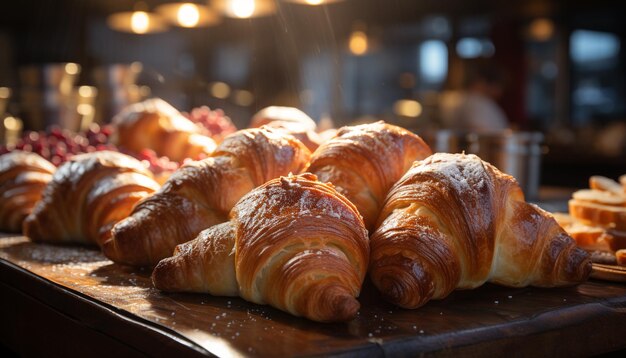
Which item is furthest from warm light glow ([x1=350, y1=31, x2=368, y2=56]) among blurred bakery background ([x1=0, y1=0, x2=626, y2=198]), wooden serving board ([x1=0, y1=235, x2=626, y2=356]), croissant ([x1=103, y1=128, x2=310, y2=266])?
wooden serving board ([x1=0, y1=235, x2=626, y2=356])

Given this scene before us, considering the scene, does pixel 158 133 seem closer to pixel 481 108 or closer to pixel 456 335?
pixel 456 335

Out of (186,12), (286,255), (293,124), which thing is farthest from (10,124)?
(286,255)

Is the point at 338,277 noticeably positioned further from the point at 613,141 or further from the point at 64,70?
the point at 613,141

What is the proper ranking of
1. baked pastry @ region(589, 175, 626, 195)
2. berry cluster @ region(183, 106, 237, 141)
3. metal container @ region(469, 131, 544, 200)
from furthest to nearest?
metal container @ region(469, 131, 544, 200)
berry cluster @ region(183, 106, 237, 141)
baked pastry @ region(589, 175, 626, 195)

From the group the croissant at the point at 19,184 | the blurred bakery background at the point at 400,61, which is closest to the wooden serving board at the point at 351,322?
the croissant at the point at 19,184

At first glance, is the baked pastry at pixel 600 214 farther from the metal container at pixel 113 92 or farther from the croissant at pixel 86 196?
the metal container at pixel 113 92

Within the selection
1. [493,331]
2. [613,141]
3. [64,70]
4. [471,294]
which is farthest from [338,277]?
[613,141]

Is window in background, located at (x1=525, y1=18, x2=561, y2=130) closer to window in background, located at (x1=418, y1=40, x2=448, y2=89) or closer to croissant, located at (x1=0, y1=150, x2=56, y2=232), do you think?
window in background, located at (x1=418, y1=40, x2=448, y2=89)
